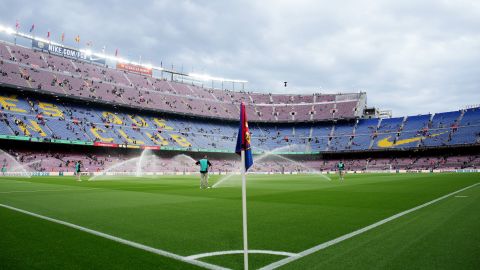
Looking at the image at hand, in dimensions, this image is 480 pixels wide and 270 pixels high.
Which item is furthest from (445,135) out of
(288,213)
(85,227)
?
(85,227)

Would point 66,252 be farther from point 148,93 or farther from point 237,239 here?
point 148,93

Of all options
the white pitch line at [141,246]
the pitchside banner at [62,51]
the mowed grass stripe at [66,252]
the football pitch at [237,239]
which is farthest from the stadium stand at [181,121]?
the mowed grass stripe at [66,252]

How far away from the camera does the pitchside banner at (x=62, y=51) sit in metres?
77.1

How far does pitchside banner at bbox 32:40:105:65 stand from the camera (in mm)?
77125

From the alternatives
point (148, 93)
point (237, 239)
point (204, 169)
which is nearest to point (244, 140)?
point (237, 239)

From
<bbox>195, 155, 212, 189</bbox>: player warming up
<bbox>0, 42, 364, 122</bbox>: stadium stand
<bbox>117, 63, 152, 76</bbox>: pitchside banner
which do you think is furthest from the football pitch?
<bbox>117, 63, 152, 76</bbox>: pitchside banner

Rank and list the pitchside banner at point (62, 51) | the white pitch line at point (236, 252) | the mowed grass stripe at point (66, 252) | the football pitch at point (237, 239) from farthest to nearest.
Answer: the pitchside banner at point (62, 51)
the white pitch line at point (236, 252)
the football pitch at point (237, 239)
the mowed grass stripe at point (66, 252)

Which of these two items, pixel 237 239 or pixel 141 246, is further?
pixel 237 239

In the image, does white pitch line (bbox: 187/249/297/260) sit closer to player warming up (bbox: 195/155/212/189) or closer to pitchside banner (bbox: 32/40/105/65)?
player warming up (bbox: 195/155/212/189)

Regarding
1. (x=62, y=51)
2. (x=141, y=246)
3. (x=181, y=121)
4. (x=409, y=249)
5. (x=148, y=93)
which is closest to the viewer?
(x=409, y=249)

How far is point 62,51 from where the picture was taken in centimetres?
7962

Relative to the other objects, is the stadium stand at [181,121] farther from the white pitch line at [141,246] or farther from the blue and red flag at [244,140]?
the blue and red flag at [244,140]

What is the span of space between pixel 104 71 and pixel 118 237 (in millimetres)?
85084

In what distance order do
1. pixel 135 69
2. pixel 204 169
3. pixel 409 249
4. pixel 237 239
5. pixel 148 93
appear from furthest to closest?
pixel 135 69 → pixel 148 93 → pixel 204 169 → pixel 237 239 → pixel 409 249
